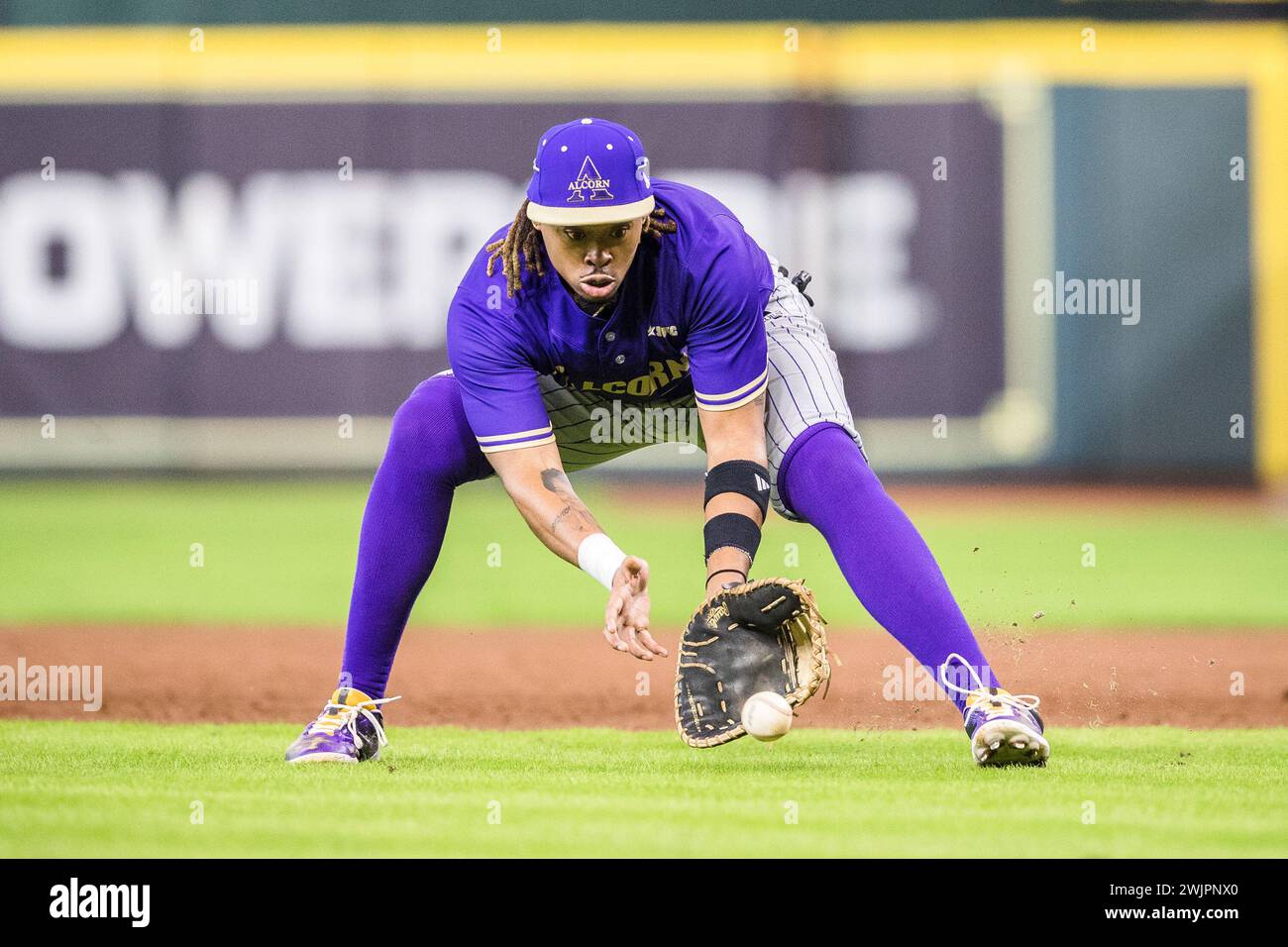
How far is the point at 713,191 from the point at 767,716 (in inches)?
323

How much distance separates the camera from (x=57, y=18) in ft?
35.8

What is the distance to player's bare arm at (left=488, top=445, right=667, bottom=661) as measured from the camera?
9.78 feet

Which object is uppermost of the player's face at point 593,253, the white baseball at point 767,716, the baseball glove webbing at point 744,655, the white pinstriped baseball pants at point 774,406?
the player's face at point 593,253

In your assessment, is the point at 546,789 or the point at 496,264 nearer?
the point at 546,789

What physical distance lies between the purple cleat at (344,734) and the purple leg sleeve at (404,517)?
0.06 m

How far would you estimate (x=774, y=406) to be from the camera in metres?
3.61

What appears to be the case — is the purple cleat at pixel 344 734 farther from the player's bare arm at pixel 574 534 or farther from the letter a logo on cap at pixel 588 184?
the letter a logo on cap at pixel 588 184

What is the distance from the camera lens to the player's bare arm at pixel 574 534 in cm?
298

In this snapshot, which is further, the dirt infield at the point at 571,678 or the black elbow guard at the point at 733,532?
the dirt infield at the point at 571,678

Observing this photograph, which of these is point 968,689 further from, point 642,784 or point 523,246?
point 523,246

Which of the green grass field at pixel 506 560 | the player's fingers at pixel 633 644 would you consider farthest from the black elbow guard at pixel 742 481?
the green grass field at pixel 506 560
